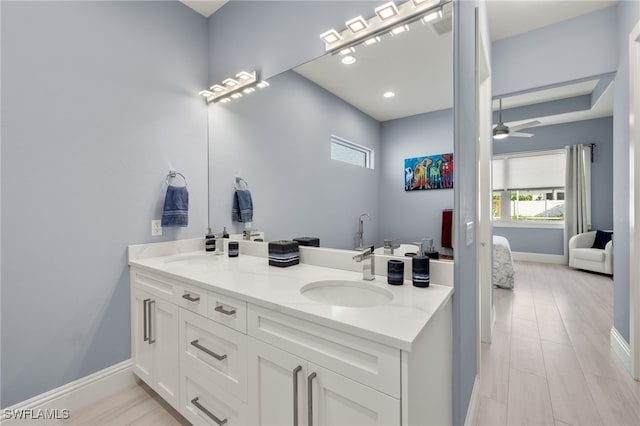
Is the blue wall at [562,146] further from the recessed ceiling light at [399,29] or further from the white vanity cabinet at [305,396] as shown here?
the white vanity cabinet at [305,396]

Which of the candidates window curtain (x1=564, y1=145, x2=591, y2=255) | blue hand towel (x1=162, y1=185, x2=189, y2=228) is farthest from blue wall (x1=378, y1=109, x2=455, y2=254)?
window curtain (x1=564, y1=145, x2=591, y2=255)

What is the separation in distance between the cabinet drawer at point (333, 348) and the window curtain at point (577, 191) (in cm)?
645

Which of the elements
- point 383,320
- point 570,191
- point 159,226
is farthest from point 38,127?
point 570,191

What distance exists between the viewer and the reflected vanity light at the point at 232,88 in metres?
2.07

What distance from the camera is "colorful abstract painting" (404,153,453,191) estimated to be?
130cm

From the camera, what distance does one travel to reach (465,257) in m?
1.35

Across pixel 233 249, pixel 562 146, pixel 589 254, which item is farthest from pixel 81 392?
pixel 562 146

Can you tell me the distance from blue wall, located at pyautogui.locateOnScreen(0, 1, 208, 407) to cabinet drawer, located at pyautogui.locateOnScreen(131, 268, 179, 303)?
0.41 ft

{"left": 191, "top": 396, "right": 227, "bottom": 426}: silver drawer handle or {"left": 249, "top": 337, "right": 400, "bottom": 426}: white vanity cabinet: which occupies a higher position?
{"left": 249, "top": 337, "right": 400, "bottom": 426}: white vanity cabinet

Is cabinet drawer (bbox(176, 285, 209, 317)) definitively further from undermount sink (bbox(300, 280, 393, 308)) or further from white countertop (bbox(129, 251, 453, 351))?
undermount sink (bbox(300, 280, 393, 308))

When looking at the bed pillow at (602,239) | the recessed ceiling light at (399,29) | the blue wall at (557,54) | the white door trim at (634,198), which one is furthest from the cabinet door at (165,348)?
the bed pillow at (602,239)

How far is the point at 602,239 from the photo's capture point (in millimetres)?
4762

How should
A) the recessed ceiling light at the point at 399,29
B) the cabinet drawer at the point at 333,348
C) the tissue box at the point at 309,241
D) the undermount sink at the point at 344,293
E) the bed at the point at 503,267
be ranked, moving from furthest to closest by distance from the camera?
the bed at the point at 503,267 < the tissue box at the point at 309,241 < the recessed ceiling light at the point at 399,29 < the undermount sink at the point at 344,293 < the cabinet drawer at the point at 333,348

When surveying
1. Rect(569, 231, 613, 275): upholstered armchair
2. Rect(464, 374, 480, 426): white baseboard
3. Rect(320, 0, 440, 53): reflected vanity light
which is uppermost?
Rect(320, 0, 440, 53): reflected vanity light
